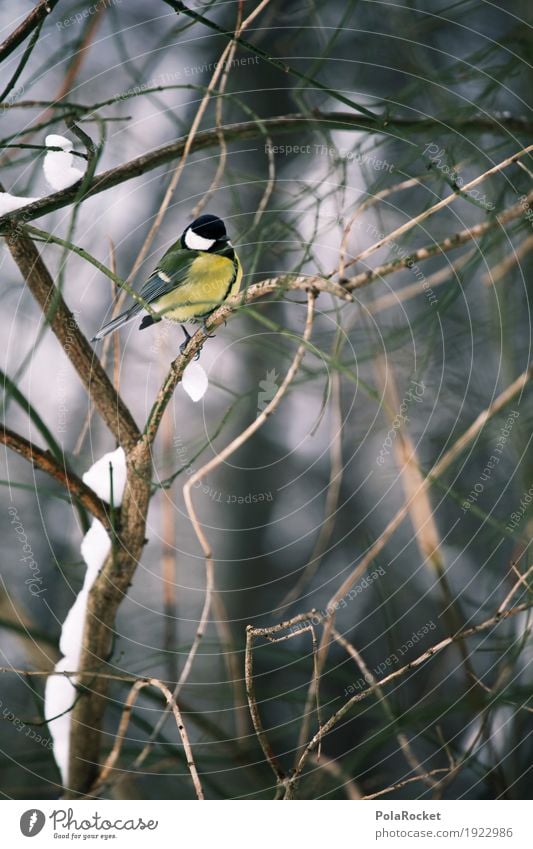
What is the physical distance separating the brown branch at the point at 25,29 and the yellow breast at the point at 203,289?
186 mm

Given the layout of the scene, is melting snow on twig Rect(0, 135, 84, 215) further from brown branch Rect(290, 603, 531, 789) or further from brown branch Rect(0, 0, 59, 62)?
brown branch Rect(290, 603, 531, 789)

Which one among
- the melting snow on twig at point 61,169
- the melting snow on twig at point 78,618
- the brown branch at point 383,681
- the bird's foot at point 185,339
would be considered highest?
the melting snow on twig at point 61,169

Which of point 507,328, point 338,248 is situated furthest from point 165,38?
point 507,328

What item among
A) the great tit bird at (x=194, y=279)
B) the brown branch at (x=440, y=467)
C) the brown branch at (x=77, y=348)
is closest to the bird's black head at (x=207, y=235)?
the great tit bird at (x=194, y=279)

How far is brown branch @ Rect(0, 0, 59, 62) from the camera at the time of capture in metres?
0.49

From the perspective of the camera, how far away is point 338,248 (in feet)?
→ 1.80

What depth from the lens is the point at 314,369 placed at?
586 millimetres

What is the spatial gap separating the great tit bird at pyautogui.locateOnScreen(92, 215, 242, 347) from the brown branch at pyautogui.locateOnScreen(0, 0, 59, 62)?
0.54 feet

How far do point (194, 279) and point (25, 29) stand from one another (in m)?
0.20

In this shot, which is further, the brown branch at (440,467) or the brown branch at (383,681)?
the brown branch at (440,467)

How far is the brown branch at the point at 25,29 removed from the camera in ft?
1.60

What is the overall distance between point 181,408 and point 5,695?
0.94ft

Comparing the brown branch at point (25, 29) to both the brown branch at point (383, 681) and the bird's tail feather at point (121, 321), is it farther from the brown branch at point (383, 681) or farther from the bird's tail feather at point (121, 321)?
the brown branch at point (383, 681)

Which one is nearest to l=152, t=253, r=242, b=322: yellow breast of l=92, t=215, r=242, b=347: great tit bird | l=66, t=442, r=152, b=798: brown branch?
l=92, t=215, r=242, b=347: great tit bird
